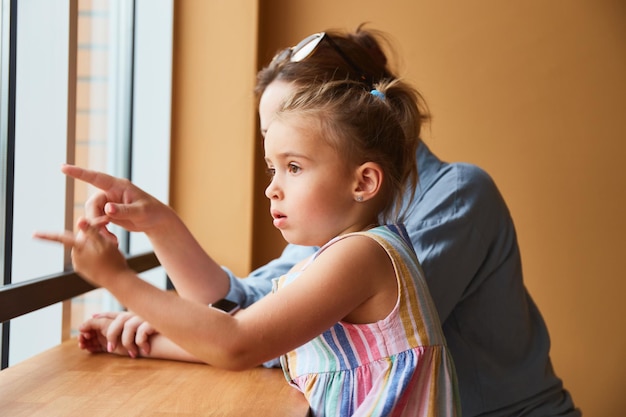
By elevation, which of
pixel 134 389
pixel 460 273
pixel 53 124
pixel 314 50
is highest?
pixel 314 50

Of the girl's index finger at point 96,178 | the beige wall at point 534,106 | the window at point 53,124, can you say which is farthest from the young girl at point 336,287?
the beige wall at point 534,106

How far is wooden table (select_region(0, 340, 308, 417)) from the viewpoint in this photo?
3.19 ft

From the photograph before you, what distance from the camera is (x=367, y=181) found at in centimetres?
102

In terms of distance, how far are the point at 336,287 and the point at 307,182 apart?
0.16 meters

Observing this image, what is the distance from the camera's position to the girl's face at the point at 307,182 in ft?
3.25

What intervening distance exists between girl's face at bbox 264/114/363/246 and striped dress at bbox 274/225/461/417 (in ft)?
0.20

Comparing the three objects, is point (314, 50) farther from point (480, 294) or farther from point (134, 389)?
point (134, 389)

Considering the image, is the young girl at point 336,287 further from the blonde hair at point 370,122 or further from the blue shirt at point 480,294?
the blue shirt at point 480,294

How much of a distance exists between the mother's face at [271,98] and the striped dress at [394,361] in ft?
1.17

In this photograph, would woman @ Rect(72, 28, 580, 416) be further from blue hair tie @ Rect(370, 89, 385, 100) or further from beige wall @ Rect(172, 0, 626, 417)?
beige wall @ Rect(172, 0, 626, 417)

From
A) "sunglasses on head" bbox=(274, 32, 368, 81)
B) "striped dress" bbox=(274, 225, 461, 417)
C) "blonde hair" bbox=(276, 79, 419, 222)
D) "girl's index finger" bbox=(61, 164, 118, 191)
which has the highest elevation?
"sunglasses on head" bbox=(274, 32, 368, 81)

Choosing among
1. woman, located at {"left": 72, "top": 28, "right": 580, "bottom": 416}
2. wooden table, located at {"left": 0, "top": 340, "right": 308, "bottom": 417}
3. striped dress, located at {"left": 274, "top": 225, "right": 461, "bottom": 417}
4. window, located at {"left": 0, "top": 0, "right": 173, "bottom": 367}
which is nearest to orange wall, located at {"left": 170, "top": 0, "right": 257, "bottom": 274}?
window, located at {"left": 0, "top": 0, "right": 173, "bottom": 367}

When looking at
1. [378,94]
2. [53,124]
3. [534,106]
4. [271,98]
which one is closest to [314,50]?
[271,98]

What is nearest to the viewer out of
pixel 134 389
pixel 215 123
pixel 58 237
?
pixel 58 237
